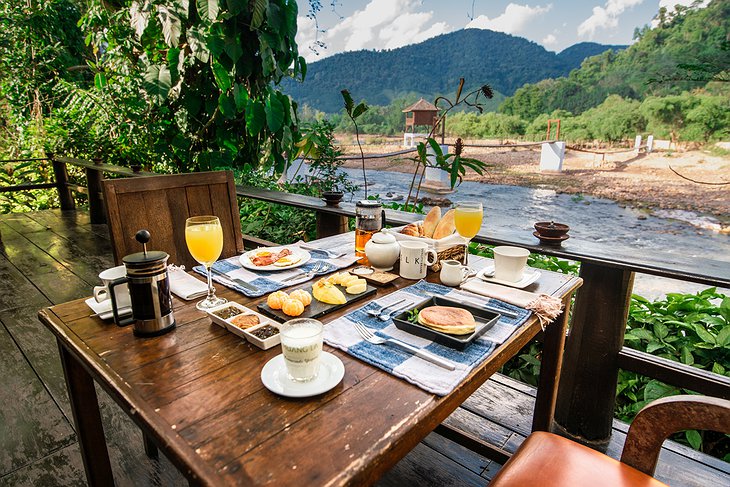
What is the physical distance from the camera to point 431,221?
4.50ft

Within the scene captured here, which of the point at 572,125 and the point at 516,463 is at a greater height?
the point at 572,125

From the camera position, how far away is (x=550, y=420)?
133cm

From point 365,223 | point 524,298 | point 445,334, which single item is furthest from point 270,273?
point 524,298

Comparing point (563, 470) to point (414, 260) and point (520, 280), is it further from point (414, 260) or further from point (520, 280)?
point (414, 260)

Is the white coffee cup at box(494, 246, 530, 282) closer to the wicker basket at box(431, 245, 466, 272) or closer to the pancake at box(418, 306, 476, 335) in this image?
the wicker basket at box(431, 245, 466, 272)

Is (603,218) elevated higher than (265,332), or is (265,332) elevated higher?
(265,332)

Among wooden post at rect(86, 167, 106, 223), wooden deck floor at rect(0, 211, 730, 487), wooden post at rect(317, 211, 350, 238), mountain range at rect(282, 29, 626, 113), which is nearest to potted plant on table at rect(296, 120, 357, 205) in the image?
wooden post at rect(317, 211, 350, 238)

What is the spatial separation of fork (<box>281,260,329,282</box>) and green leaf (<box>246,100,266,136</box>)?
1787 mm

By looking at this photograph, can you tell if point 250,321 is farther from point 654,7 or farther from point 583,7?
point 583,7

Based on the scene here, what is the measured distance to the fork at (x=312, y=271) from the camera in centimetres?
114

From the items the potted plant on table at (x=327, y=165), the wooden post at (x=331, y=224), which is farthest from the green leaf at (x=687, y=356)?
the potted plant on table at (x=327, y=165)

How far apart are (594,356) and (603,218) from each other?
10530mm

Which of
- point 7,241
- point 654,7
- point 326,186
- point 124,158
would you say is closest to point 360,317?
point 326,186

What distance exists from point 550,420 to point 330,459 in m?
1.12
